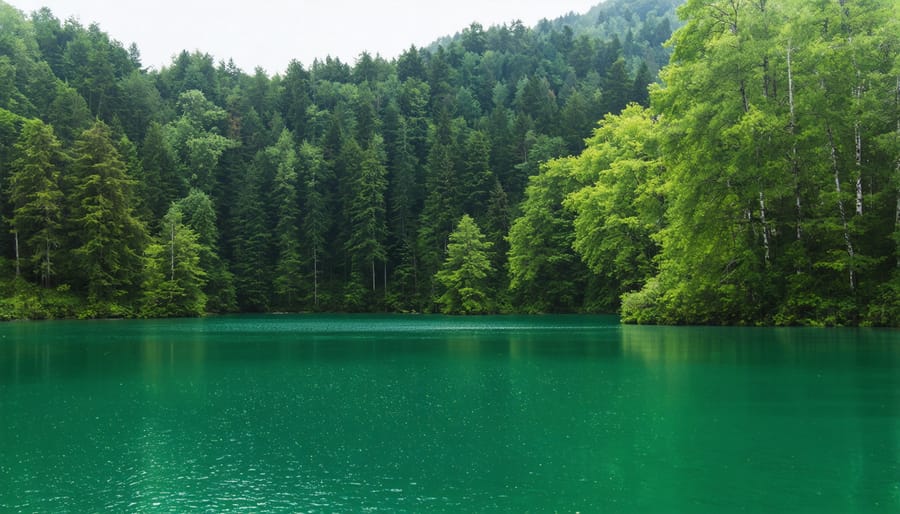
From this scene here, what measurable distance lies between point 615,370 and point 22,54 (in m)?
87.4

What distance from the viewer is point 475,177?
82562 mm

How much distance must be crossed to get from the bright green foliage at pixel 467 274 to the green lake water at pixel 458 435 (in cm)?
5114

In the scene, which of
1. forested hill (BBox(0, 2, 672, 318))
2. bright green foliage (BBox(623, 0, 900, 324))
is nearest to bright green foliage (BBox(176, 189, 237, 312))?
forested hill (BBox(0, 2, 672, 318))

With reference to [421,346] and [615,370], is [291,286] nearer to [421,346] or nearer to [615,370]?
[421,346]

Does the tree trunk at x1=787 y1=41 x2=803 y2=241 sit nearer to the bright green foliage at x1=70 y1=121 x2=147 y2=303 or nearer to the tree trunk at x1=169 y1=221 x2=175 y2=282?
the bright green foliage at x1=70 y1=121 x2=147 y2=303

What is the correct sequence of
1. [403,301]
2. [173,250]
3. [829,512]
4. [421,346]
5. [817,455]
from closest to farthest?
1. [829,512]
2. [817,455]
3. [421,346]
4. [173,250]
5. [403,301]

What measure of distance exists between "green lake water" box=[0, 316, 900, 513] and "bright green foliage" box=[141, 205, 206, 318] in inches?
1725

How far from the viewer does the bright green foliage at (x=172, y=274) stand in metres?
61.5

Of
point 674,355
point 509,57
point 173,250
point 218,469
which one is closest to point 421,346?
point 674,355

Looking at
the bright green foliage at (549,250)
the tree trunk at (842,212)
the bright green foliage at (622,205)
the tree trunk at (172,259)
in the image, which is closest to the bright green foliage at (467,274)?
the bright green foliage at (549,250)

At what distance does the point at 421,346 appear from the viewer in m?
26.1

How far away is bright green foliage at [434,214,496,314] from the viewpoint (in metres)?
71.0

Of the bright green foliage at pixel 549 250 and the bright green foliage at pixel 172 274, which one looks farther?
the bright green foliage at pixel 549 250

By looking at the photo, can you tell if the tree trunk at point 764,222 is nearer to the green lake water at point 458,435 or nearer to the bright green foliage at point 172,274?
the green lake water at point 458,435
